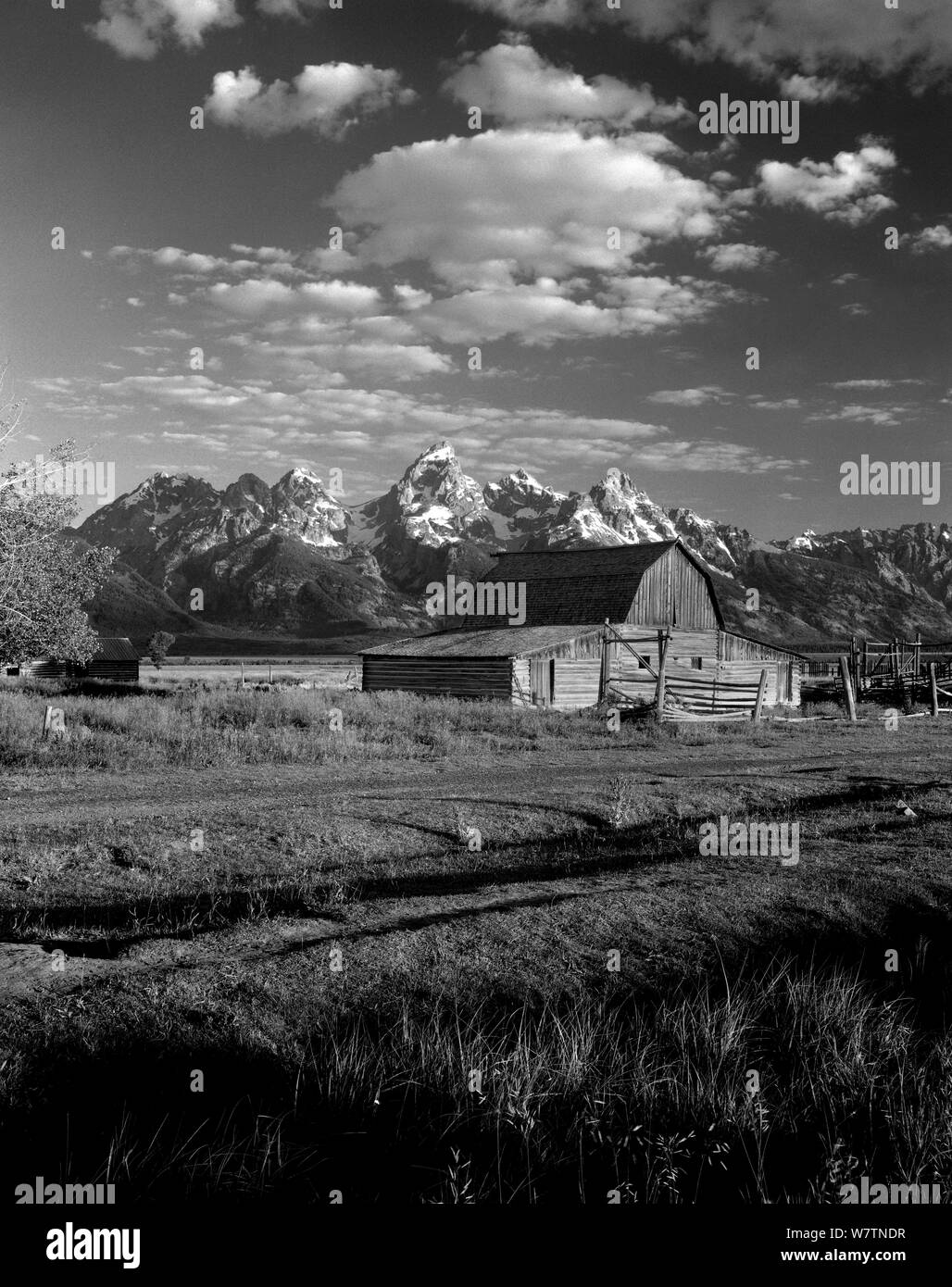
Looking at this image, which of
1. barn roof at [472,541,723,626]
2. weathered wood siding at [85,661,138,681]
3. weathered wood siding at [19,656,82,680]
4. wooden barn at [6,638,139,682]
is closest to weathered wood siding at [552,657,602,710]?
barn roof at [472,541,723,626]

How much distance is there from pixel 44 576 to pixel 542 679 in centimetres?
1968

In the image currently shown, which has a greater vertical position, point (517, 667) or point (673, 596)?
point (673, 596)

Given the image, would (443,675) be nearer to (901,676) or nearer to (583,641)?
(583,641)

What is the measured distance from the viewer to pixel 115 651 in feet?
242

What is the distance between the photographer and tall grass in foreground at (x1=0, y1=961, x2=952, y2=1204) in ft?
13.2

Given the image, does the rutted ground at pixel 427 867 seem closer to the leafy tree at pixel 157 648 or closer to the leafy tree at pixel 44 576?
the leafy tree at pixel 44 576

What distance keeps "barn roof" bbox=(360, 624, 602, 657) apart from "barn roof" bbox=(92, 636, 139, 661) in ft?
117

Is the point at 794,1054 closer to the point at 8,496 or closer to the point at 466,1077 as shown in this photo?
the point at 466,1077

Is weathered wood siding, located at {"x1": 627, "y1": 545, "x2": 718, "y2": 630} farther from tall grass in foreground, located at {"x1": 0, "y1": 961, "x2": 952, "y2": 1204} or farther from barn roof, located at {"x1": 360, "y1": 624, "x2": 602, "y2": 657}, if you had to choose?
tall grass in foreground, located at {"x1": 0, "y1": 961, "x2": 952, "y2": 1204}

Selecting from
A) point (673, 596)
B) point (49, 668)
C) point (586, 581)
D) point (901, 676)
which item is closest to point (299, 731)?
point (586, 581)

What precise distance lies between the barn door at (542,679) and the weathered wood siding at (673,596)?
783 centimetres

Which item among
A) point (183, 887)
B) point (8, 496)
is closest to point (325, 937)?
point (183, 887)

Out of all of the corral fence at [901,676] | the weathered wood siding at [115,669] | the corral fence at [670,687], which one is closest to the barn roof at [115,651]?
the weathered wood siding at [115,669]
